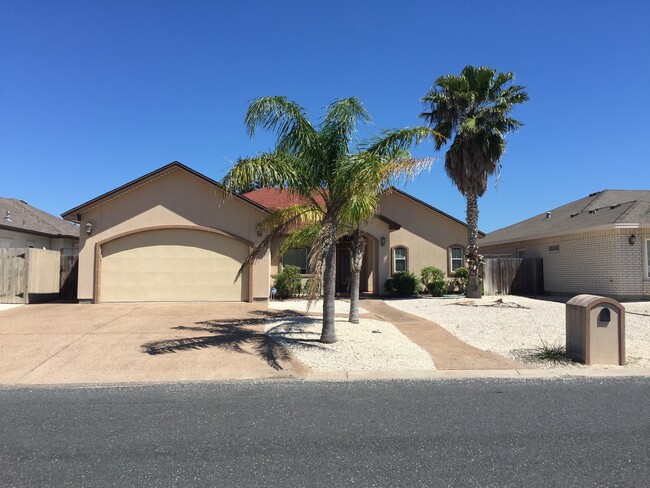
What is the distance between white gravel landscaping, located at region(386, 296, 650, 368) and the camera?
9914 millimetres

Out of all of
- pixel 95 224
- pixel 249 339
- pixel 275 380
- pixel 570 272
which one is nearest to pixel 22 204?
pixel 95 224

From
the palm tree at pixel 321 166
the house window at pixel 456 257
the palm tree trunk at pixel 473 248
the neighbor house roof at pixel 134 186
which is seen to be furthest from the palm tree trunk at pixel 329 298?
the house window at pixel 456 257

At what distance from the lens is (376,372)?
820 centimetres

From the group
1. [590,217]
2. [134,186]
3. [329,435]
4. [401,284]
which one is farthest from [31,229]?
[590,217]

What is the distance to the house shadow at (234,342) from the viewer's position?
931 centimetres

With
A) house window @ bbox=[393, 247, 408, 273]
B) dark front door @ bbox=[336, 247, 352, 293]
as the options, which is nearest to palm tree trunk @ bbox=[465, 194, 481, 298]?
house window @ bbox=[393, 247, 408, 273]

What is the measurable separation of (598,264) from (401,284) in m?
7.90

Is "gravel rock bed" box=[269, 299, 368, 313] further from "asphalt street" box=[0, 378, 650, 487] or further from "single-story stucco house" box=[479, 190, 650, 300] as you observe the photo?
"single-story stucco house" box=[479, 190, 650, 300]

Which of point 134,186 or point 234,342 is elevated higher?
point 134,186

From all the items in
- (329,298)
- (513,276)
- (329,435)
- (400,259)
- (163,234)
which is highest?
(163,234)

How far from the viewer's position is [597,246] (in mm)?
19828

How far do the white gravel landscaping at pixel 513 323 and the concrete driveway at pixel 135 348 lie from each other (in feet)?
15.0

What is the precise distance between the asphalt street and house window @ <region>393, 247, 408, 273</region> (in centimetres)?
1567

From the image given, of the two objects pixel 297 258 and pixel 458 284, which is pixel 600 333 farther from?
pixel 458 284
